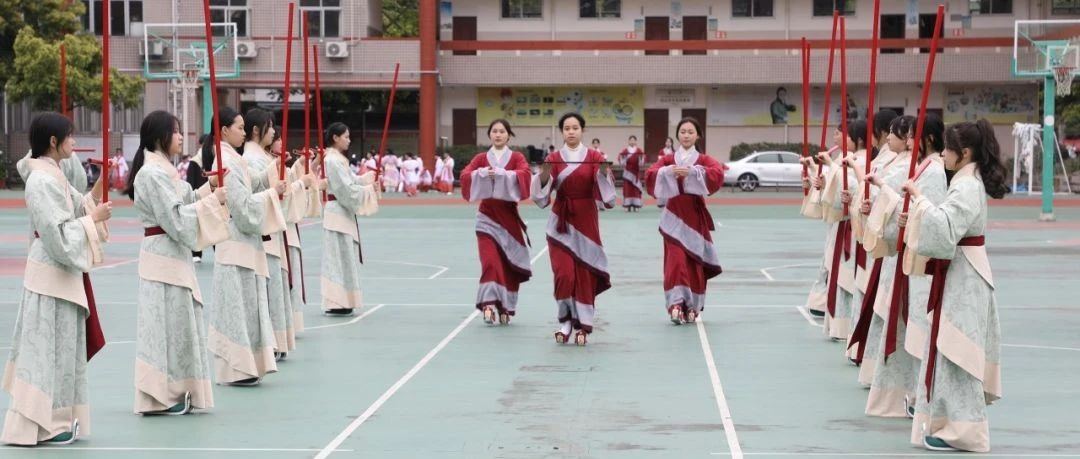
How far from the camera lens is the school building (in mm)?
48125

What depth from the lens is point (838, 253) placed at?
503 inches

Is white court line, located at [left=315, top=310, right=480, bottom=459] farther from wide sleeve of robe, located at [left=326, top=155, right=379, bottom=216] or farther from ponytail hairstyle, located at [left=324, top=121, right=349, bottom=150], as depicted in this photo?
ponytail hairstyle, located at [left=324, top=121, right=349, bottom=150]

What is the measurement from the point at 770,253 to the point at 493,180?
10392 millimetres

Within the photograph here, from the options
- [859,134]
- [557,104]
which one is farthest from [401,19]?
[859,134]

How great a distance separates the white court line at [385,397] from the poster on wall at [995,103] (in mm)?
38948

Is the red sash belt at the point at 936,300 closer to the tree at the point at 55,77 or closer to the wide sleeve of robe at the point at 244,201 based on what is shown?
the wide sleeve of robe at the point at 244,201

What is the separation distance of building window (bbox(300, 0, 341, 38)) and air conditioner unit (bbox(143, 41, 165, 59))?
440 cm

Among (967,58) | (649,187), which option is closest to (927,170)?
(649,187)

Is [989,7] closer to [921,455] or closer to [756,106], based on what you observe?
[756,106]

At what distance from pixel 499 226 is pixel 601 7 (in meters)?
37.3

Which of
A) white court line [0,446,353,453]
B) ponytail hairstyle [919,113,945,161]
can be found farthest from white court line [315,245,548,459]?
ponytail hairstyle [919,113,945,161]

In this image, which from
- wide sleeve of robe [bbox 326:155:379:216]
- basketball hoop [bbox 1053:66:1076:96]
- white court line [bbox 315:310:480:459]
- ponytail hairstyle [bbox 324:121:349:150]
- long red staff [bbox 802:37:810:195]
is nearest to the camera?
white court line [bbox 315:310:480:459]

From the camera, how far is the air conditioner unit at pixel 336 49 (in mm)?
47688

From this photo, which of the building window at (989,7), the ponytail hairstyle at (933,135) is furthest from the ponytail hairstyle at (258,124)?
the building window at (989,7)
